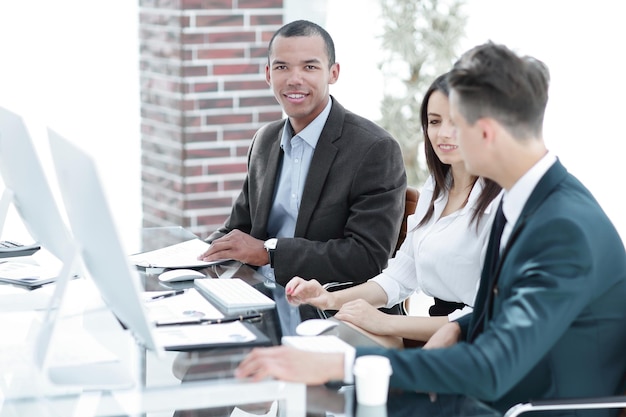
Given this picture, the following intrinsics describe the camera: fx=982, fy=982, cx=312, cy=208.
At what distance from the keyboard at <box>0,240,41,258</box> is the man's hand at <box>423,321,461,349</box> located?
1.33 metres

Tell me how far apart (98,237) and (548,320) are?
845 millimetres

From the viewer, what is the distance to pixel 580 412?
1930 millimetres

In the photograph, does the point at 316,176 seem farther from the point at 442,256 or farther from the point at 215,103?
the point at 215,103

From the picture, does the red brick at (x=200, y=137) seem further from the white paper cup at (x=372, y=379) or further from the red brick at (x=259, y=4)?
the white paper cup at (x=372, y=379)

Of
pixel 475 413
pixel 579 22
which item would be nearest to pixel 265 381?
pixel 475 413

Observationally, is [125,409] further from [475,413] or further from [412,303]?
[412,303]

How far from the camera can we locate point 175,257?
2869 mm

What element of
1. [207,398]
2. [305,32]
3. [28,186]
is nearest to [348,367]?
[207,398]

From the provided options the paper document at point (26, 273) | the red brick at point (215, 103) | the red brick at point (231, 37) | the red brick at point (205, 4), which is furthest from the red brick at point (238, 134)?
the paper document at point (26, 273)

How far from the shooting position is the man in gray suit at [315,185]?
298cm

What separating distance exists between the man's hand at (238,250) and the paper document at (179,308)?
391 mm

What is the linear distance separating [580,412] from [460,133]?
60cm

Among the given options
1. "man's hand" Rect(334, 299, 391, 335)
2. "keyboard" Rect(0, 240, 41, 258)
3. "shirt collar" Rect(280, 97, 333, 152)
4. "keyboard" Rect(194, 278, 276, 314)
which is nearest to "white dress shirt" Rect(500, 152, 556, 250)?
"man's hand" Rect(334, 299, 391, 335)

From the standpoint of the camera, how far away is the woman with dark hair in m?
2.46
